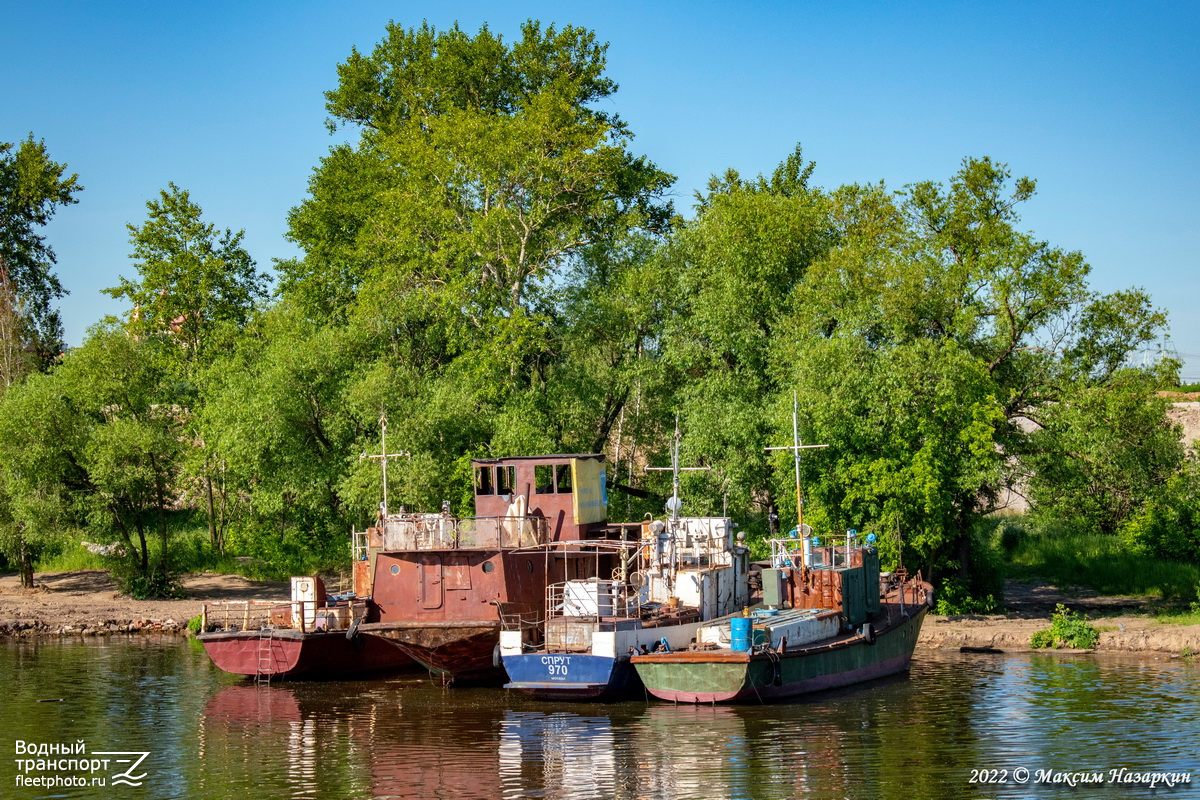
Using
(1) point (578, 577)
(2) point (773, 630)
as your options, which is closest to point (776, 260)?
(1) point (578, 577)

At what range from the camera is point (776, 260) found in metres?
47.7

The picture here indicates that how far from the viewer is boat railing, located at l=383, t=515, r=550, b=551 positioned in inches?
1352

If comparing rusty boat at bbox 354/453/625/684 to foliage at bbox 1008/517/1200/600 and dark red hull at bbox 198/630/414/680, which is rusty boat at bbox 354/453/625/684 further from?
foliage at bbox 1008/517/1200/600

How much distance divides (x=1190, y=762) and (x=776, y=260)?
93.3ft

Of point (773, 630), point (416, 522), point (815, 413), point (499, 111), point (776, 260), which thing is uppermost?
point (499, 111)

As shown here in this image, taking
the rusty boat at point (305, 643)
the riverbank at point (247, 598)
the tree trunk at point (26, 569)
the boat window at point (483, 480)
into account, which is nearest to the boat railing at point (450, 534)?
the rusty boat at point (305, 643)

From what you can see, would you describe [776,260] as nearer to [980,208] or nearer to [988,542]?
[980,208]

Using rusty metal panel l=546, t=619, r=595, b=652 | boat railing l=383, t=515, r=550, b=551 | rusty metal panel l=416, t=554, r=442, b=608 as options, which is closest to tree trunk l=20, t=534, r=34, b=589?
boat railing l=383, t=515, r=550, b=551

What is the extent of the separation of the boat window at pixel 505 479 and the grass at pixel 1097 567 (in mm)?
24829

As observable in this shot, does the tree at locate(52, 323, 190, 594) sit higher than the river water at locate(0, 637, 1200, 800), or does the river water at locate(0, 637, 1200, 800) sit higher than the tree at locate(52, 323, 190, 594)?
the tree at locate(52, 323, 190, 594)

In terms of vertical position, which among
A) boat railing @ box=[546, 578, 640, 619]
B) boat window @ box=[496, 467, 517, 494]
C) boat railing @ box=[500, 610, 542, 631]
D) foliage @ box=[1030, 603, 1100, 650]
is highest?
boat window @ box=[496, 467, 517, 494]

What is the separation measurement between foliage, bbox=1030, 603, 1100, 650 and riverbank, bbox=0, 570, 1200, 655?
14.9 inches

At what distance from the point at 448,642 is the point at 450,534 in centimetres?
350

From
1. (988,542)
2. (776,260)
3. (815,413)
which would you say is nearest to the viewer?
(815,413)
